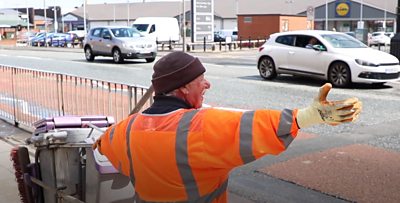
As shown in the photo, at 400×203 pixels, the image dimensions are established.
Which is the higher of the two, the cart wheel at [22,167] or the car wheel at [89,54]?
the car wheel at [89,54]

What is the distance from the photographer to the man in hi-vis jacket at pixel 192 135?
1.84 metres

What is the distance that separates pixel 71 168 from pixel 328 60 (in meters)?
11.1

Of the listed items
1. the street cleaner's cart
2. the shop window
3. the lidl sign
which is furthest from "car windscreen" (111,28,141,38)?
the lidl sign

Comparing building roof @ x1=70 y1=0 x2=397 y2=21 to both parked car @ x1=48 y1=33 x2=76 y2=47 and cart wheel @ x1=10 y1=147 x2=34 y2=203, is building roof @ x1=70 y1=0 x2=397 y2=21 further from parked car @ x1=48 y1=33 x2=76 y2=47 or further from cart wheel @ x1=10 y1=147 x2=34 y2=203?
cart wheel @ x1=10 y1=147 x2=34 y2=203

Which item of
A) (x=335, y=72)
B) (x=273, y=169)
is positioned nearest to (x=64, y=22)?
(x=335, y=72)

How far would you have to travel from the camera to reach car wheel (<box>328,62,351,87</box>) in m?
13.4

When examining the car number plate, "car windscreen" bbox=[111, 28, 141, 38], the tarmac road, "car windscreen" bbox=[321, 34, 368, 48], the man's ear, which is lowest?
the tarmac road

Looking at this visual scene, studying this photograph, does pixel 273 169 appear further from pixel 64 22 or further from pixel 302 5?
pixel 64 22

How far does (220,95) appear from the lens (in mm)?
12273

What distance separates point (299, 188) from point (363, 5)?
6798cm

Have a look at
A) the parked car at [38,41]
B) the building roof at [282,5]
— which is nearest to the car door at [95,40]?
the parked car at [38,41]

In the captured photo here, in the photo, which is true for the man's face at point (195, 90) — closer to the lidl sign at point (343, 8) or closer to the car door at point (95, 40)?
the car door at point (95, 40)

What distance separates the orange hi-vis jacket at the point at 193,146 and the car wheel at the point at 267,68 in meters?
13.4

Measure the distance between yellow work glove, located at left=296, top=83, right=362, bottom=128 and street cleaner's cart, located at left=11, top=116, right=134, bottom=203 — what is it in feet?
5.79
